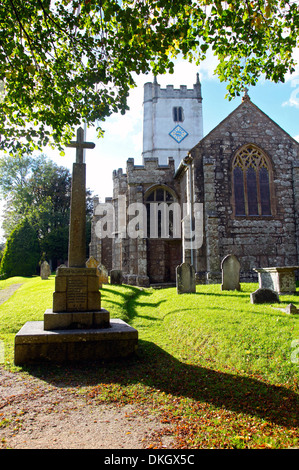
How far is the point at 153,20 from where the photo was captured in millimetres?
5012

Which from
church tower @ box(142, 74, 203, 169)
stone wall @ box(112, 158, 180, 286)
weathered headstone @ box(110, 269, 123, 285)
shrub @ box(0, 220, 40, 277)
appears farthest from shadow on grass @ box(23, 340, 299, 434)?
church tower @ box(142, 74, 203, 169)

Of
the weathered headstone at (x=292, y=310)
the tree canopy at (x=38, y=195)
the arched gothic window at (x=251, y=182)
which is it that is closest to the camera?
the weathered headstone at (x=292, y=310)

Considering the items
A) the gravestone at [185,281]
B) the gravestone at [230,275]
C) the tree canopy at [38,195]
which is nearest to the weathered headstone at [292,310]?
the gravestone at [230,275]

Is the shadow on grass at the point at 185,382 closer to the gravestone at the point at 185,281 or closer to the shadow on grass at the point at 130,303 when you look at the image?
the shadow on grass at the point at 130,303

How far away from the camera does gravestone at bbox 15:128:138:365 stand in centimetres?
479

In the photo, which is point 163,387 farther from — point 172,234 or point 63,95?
point 172,234

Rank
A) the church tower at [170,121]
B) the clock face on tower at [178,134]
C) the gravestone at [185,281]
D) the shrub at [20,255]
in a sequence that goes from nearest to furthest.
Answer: the gravestone at [185,281]
the shrub at [20,255]
the church tower at [170,121]
the clock face on tower at [178,134]

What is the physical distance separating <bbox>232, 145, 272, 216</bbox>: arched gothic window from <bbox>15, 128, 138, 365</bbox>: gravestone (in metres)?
10.2

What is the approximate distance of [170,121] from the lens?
38.7m

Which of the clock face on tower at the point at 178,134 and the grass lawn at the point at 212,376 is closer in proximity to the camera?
the grass lawn at the point at 212,376

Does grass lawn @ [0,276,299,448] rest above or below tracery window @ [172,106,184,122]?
below

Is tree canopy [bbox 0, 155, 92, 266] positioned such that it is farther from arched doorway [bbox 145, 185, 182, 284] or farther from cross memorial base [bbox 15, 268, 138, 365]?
cross memorial base [bbox 15, 268, 138, 365]

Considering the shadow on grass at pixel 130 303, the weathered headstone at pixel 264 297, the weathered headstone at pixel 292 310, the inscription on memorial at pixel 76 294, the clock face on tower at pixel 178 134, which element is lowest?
the shadow on grass at pixel 130 303

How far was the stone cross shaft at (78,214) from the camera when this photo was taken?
5875 millimetres
